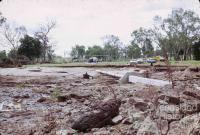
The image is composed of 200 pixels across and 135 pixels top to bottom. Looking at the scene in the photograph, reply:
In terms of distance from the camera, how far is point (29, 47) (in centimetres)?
5531

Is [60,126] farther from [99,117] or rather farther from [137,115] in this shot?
[137,115]

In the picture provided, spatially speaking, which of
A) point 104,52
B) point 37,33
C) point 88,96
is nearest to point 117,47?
point 104,52

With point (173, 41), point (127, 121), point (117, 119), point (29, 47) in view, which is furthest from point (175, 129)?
point (29, 47)

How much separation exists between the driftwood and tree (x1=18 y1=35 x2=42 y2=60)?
2117 inches

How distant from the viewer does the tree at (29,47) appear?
55156 mm

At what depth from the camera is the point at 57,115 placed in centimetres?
439

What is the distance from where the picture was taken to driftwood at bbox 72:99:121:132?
3225 millimetres

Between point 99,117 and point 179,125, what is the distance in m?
1.02

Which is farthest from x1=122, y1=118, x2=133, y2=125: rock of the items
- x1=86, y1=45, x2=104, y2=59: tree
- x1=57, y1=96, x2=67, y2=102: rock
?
x1=86, y1=45, x2=104, y2=59: tree

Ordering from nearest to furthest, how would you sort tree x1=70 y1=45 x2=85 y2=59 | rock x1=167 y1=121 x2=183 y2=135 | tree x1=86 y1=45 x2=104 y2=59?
rock x1=167 y1=121 x2=183 y2=135, tree x1=86 y1=45 x2=104 y2=59, tree x1=70 y1=45 x2=85 y2=59

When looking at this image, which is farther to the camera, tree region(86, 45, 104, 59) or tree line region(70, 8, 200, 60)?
tree region(86, 45, 104, 59)

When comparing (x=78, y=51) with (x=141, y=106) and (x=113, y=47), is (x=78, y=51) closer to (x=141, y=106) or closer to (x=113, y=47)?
(x=113, y=47)

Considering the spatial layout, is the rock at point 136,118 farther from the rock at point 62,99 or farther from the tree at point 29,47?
the tree at point 29,47

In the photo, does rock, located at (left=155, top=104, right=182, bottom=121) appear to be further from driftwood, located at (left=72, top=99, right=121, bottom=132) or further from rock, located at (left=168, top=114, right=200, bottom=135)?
driftwood, located at (left=72, top=99, right=121, bottom=132)
